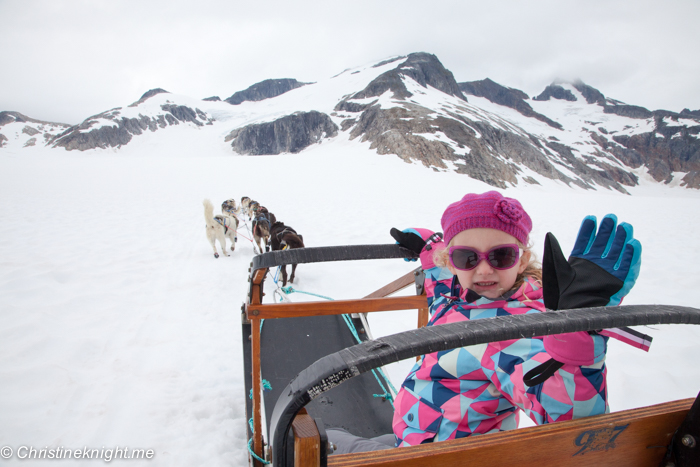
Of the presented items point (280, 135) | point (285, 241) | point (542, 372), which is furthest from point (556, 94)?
point (542, 372)

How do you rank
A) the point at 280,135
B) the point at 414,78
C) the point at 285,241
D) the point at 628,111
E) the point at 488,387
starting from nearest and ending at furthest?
the point at 488,387, the point at 285,241, the point at 280,135, the point at 414,78, the point at 628,111

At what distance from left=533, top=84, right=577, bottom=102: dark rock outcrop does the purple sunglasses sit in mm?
154454

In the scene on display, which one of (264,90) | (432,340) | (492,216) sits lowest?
(432,340)

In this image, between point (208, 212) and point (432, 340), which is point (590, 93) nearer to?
point (208, 212)

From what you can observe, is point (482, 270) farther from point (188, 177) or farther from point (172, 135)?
point (172, 135)

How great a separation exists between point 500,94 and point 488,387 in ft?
447

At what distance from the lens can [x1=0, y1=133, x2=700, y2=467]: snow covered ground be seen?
2.16 meters

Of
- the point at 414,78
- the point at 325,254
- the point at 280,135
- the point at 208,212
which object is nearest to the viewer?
the point at 325,254

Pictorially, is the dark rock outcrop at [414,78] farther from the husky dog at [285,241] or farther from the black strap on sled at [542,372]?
the black strap on sled at [542,372]

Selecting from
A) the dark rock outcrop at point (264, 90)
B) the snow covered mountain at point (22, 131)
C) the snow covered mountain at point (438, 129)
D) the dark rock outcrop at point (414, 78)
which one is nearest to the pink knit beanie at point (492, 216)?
the snow covered mountain at point (438, 129)

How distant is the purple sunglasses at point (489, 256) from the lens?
1.32m

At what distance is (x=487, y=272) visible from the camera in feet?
4.32

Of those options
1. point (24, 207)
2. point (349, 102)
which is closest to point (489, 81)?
point (349, 102)

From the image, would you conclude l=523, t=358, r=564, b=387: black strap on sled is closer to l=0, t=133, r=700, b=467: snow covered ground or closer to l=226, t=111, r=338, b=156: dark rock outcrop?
l=0, t=133, r=700, b=467: snow covered ground
